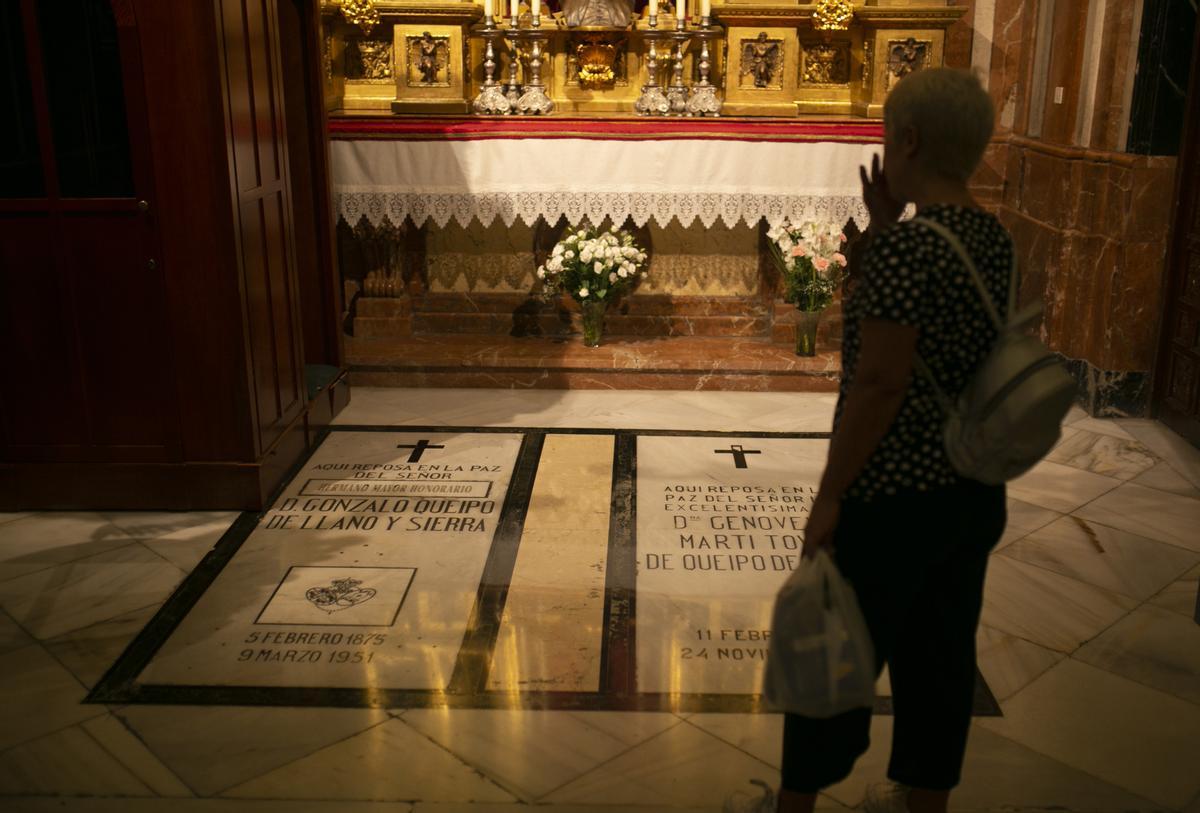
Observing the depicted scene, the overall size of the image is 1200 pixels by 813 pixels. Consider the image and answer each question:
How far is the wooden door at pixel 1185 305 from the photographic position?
5516 mm

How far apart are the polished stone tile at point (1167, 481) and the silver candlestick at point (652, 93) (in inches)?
129

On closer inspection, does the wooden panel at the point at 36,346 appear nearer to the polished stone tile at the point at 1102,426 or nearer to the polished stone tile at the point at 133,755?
the polished stone tile at the point at 133,755

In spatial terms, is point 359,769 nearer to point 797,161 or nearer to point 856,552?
point 856,552

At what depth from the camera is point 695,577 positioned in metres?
4.03

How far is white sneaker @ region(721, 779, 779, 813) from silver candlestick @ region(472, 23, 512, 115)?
16.4ft

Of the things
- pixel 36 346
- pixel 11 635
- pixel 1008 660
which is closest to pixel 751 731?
pixel 1008 660

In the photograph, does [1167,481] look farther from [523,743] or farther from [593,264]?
[523,743]

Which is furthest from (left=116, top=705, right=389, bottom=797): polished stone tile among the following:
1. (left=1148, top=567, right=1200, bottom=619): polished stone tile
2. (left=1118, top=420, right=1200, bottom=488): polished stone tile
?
(left=1118, top=420, right=1200, bottom=488): polished stone tile

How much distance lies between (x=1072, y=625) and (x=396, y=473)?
269 centimetres

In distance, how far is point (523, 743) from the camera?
305 cm

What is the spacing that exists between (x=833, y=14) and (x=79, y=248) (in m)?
4.34

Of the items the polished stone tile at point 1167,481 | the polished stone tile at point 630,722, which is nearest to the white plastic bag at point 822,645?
the polished stone tile at point 630,722

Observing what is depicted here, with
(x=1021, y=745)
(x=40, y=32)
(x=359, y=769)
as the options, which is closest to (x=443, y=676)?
(x=359, y=769)

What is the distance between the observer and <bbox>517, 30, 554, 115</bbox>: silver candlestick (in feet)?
22.5
